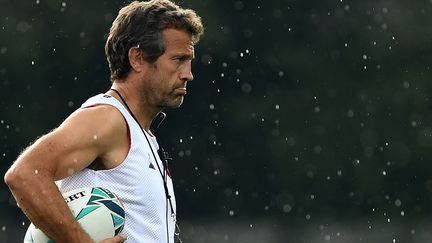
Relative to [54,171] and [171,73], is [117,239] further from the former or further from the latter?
[171,73]

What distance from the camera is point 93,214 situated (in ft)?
15.6

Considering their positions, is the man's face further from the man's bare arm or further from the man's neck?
the man's bare arm

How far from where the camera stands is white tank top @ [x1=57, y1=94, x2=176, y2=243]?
15.9 feet

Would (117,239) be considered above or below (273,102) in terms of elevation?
below

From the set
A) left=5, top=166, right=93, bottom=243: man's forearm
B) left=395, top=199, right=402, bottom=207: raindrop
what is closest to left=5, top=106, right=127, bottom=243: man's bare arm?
left=5, top=166, right=93, bottom=243: man's forearm

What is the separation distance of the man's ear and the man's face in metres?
0.05

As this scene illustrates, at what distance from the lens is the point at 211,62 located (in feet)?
79.7

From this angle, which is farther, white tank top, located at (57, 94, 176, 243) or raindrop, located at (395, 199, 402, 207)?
raindrop, located at (395, 199, 402, 207)

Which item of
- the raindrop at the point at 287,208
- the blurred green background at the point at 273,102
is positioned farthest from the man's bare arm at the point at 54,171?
the raindrop at the point at 287,208

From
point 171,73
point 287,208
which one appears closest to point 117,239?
point 171,73

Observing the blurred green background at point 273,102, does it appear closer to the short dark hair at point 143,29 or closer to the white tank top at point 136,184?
the short dark hair at point 143,29

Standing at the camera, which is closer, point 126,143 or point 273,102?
point 126,143

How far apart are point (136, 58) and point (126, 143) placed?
0.55 meters

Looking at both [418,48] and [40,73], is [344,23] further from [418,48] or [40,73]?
[40,73]
